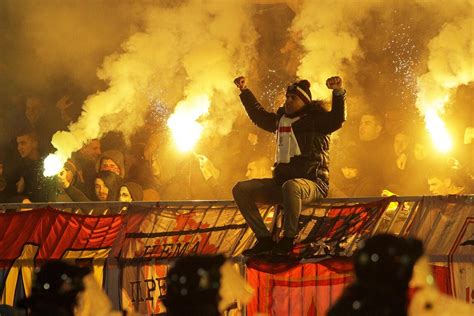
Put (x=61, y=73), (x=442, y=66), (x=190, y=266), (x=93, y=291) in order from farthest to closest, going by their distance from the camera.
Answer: (x=61, y=73)
(x=442, y=66)
(x=93, y=291)
(x=190, y=266)

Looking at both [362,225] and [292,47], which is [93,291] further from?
[292,47]

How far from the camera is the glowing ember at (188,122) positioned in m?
16.1

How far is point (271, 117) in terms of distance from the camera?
8281 millimetres

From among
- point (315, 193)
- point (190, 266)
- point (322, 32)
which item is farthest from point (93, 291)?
point (322, 32)

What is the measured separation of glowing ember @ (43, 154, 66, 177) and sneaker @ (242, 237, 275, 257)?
7.93 meters

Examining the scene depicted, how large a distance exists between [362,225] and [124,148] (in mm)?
8711

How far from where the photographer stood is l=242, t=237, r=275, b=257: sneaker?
7.71 m

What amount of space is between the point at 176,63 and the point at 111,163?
9.17 ft

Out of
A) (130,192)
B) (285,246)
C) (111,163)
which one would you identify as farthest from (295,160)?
(111,163)

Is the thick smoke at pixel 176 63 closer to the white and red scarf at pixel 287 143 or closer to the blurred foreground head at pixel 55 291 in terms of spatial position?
the white and red scarf at pixel 287 143

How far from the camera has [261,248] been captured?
25.3 ft

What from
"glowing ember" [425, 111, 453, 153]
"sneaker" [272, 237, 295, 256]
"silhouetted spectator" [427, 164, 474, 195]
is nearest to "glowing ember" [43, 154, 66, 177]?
"silhouetted spectator" [427, 164, 474, 195]

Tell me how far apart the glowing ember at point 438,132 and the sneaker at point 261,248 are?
7501 mm

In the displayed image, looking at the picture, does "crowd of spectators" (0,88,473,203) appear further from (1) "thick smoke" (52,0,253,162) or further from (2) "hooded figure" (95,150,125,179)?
(1) "thick smoke" (52,0,253,162)
